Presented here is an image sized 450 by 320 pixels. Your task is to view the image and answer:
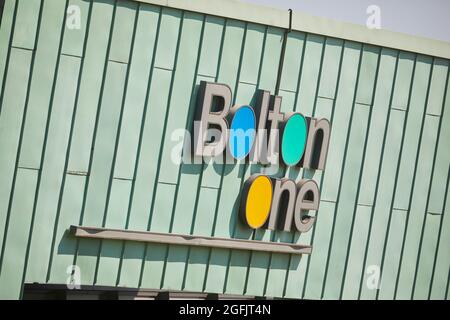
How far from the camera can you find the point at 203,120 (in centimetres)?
850

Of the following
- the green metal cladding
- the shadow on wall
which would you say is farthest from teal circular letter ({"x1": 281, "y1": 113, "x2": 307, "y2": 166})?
the shadow on wall

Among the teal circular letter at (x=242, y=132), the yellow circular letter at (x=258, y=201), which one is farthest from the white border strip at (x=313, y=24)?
the yellow circular letter at (x=258, y=201)

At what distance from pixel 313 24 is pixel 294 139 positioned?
→ 107cm

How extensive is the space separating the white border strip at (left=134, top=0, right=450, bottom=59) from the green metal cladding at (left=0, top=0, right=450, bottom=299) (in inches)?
2.9

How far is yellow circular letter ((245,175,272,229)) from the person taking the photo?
8.89 m

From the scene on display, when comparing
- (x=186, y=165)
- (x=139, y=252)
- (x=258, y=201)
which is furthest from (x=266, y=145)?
(x=139, y=252)

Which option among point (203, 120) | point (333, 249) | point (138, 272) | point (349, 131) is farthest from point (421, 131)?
point (138, 272)

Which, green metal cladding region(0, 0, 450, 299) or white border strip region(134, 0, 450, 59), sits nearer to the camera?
green metal cladding region(0, 0, 450, 299)

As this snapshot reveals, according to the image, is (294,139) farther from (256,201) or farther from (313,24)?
(313,24)

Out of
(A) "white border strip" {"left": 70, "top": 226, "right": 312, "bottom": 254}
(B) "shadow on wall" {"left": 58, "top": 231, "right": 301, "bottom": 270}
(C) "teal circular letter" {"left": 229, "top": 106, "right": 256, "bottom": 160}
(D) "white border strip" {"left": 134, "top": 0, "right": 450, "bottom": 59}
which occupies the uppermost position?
(D) "white border strip" {"left": 134, "top": 0, "right": 450, "bottom": 59}

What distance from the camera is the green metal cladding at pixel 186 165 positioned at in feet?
26.1

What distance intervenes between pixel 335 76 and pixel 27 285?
344 cm

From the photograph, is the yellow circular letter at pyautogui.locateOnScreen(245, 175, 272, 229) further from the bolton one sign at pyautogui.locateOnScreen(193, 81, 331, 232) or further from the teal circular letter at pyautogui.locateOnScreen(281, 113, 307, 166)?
the teal circular letter at pyautogui.locateOnScreen(281, 113, 307, 166)

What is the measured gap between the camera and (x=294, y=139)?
905 centimetres
